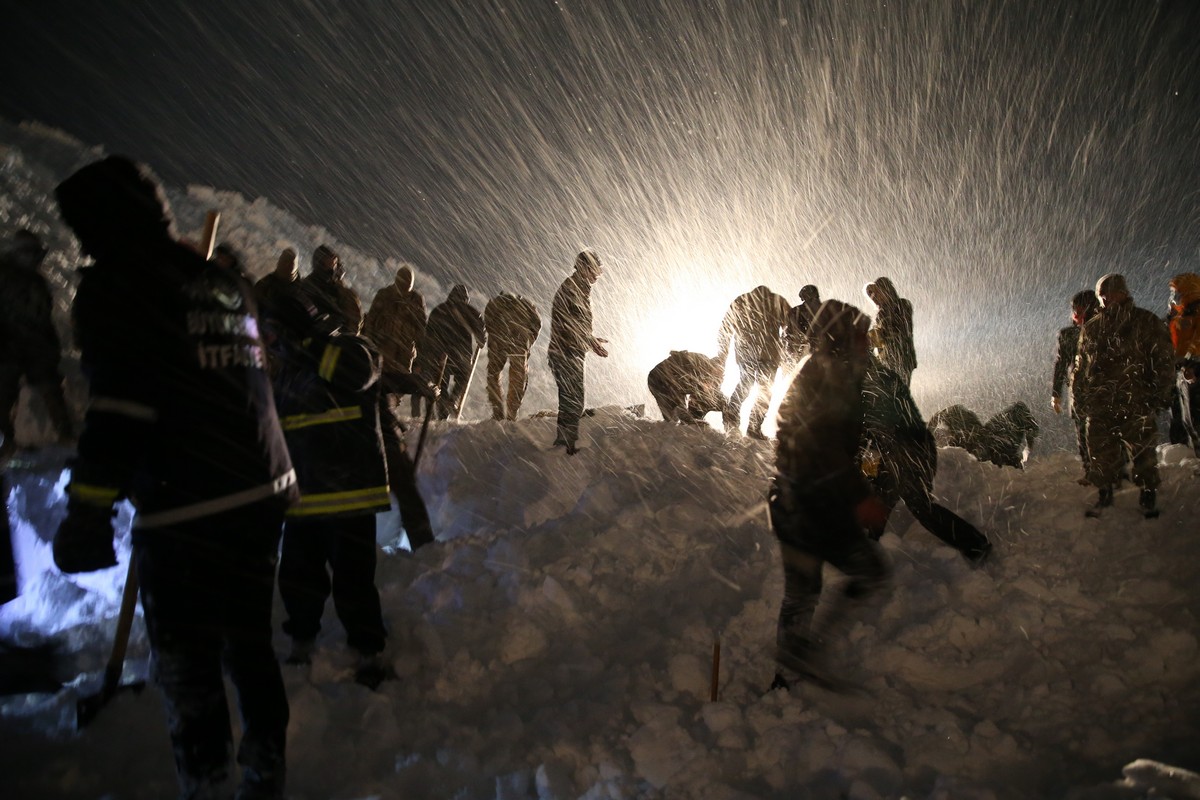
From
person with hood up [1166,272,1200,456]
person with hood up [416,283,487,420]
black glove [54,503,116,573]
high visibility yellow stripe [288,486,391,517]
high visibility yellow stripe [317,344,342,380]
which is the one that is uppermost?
person with hood up [416,283,487,420]

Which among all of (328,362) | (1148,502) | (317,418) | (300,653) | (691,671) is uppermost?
(328,362)

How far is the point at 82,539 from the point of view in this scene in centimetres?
209

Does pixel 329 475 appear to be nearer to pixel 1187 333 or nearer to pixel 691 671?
pixel 691 671

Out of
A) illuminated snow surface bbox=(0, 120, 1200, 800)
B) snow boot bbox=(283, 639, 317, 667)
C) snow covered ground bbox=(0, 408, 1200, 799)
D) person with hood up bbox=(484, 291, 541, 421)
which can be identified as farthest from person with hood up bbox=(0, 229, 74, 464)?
person with hood up bbox=(484, 291, 541, 421)

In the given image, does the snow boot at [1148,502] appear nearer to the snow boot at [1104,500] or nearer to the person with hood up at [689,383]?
the snow boot at [1104,500]

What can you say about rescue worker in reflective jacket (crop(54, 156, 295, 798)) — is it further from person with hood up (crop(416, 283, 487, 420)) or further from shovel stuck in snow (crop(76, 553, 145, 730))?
person with hood up (crop(416, 283, 487, 420))

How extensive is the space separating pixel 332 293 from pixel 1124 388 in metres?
6.41

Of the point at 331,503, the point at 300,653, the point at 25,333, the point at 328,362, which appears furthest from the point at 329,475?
the point at 25,333

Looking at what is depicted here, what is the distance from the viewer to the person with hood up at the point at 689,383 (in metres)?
8.84

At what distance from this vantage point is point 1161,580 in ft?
14.0

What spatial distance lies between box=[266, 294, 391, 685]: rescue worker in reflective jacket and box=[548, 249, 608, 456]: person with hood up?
11.8ft

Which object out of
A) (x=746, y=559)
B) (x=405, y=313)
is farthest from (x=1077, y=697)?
(x=405, y=313)

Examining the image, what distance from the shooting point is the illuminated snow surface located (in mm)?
2861

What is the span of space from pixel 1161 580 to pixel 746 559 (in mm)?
2636
